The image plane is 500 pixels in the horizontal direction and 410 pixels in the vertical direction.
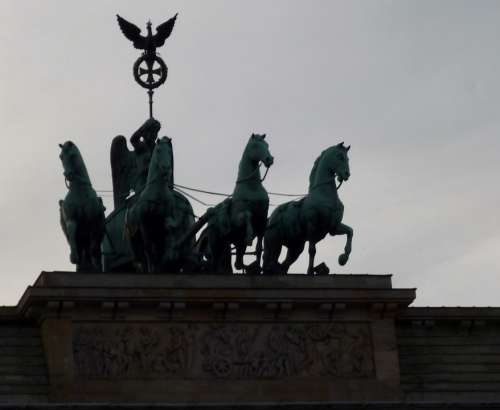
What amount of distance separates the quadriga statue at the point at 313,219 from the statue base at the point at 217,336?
0.96 meters

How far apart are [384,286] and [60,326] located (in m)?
6.18

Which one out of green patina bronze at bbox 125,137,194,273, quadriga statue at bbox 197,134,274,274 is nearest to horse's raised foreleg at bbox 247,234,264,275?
quadriga statue at bbox 197,134,274,274

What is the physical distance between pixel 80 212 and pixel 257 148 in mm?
3539

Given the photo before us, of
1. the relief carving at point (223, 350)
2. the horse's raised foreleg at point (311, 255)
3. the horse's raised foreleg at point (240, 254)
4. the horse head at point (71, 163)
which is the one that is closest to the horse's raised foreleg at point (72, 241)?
the horse head at point (71, 163)

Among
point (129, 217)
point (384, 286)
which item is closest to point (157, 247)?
point (129, 217)

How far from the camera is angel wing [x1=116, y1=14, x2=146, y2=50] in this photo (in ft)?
163

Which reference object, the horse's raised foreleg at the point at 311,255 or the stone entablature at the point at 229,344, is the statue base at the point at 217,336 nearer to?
the stone entablature at the point at 229,344

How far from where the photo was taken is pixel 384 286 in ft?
148

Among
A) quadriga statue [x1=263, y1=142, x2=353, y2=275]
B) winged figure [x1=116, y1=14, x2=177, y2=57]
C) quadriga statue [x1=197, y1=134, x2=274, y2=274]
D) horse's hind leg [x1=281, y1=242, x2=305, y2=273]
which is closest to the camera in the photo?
quadriga statue [x1=197, y1=134, x2=274, y2=274]

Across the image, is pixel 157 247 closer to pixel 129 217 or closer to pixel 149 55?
pixel 129 217

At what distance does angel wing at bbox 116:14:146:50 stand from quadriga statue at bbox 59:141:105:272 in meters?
5.54

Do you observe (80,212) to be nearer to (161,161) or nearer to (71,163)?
(71,163)

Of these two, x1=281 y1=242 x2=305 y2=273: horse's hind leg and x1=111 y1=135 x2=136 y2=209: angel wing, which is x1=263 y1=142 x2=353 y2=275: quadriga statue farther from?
x1=111 y1=135 x2=136 y2=209: angel wing

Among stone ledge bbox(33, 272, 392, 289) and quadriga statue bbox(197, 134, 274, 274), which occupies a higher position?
quadriga statue bbox(197, 134, 274, 274)
